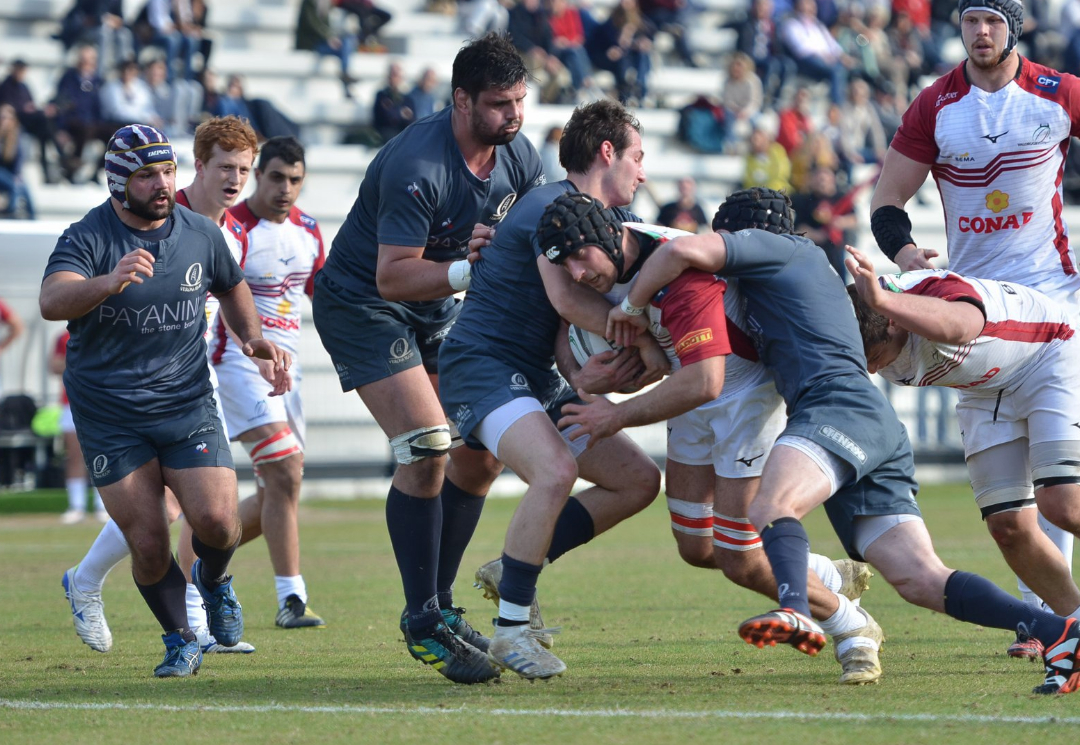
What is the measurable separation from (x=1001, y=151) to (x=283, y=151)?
3.97m

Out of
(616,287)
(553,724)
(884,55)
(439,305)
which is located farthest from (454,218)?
(884,55)

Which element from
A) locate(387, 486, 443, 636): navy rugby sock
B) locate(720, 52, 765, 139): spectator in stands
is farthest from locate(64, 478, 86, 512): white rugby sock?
locate(720, 52, 765, 139): spectator in stands

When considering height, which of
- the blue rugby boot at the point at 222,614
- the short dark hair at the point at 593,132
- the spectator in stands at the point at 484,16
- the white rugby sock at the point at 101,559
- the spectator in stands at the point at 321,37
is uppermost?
Result: the spectator in stands at the point at 484,16

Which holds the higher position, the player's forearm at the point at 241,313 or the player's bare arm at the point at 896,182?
the player's bare arm at the point at 896,182

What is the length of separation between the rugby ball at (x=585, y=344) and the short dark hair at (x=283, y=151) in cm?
307

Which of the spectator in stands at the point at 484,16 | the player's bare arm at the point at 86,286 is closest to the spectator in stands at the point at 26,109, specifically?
the spectator in stands at the point at 484,16

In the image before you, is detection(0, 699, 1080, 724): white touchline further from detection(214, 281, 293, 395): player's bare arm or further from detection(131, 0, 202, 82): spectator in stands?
detection(131, 0, 202, 82): spectator in stands

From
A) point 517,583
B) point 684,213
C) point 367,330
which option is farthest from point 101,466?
point 684,213

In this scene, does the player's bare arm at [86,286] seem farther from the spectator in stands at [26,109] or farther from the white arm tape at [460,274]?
the spectator in stands at [26,109]

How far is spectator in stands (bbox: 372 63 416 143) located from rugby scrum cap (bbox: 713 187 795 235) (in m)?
13.1

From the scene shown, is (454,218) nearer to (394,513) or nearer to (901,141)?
(394,513)

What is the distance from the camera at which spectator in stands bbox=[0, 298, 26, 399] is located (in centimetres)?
1488

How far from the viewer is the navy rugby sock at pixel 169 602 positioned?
19.5ft

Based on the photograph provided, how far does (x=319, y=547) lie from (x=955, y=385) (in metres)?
7.28
